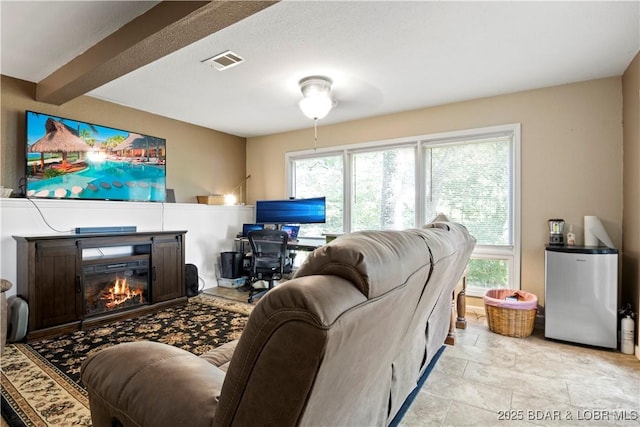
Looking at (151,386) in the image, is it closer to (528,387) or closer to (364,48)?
(528,387)

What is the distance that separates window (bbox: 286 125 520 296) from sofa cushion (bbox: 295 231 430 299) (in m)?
3.04

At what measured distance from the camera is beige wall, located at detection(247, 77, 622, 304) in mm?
3088

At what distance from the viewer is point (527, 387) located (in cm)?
214

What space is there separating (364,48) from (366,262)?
2.30m

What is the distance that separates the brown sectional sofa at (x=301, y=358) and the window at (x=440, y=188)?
273 centimetres

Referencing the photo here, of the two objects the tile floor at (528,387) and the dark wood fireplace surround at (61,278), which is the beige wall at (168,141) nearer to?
the dark wood fireplace surround at (61,278)

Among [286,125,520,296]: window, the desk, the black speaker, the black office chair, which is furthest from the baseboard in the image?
the black speaker

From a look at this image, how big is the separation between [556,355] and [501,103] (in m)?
2.50

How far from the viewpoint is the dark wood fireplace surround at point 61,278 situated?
283 centimetres

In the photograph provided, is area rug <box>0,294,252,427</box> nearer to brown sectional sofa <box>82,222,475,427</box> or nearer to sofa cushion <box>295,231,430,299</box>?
brown sectional sofa <box>82,222,475,427</box>

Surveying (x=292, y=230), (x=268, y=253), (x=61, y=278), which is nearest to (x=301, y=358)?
(x=61, y=278)

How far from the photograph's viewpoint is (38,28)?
94.8 inches

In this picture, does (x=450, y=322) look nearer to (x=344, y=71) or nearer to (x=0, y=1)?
(x=344, y=71)

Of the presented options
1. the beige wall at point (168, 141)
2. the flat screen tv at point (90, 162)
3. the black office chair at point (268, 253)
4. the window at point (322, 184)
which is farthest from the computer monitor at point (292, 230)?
the flat screen tv at point (90, 162)
